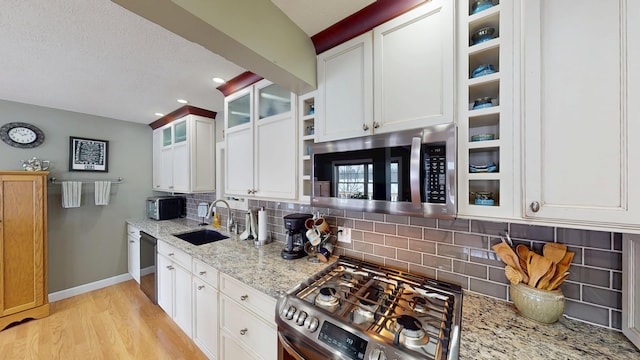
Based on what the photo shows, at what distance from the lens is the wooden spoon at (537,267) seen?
90cm

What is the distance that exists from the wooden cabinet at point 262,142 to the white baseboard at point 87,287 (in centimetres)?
275

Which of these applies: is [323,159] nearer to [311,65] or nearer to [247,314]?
[311,65]

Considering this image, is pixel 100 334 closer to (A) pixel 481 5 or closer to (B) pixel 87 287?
(B) pixel 87 287

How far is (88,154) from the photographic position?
3.02 metres

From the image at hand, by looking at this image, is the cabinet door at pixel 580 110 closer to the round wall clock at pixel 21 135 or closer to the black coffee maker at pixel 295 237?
the black coffee maker at pixel 295 237

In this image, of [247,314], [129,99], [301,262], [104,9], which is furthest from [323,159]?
[129,99]

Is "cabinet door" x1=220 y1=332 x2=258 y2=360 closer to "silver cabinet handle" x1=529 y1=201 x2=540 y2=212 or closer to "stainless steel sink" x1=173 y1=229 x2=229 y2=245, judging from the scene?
"stainless steel sink" x1=173 y1=229 x2=229 y2=245

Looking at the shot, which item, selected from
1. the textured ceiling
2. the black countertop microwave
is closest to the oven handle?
the textured ceiling

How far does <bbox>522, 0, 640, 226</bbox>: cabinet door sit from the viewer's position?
670mm

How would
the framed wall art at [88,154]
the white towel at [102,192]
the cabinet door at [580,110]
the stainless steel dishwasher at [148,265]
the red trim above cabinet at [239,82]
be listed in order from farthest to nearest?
the white towel at [102,192] → the framed wall art at [88,154] → the stainless steel dishwasher at [148,265] → the red trim above cabinet at [239,82] → the cabinet door at [580,110]

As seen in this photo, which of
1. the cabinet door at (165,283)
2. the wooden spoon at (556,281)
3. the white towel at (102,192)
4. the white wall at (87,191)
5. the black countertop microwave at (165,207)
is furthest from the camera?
the black countertop microwave at (165,207)

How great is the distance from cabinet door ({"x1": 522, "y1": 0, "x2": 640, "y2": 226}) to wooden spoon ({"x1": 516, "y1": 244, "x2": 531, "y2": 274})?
Result: 0.30 metres

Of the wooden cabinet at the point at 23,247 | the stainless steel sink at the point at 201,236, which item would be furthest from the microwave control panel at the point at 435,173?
the wooden cabinet at the point at 23,247

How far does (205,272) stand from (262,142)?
111cm
